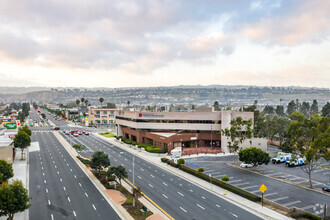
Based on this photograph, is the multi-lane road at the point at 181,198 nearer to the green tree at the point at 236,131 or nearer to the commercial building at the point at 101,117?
the green tree at the point at 236,131

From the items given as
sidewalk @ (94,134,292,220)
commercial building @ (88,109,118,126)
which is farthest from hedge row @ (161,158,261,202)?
commercial building @ (88,109,118,126)

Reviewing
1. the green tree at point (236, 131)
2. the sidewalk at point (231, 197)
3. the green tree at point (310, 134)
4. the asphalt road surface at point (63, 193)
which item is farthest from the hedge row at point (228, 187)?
the asphalt road surface at point (63, 193)

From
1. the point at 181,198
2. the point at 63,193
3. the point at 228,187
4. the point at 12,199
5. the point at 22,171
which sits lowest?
the point at 22,171

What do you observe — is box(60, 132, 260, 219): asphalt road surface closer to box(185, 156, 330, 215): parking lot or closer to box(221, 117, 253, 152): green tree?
box(185, 156, 330, 215): parking lot

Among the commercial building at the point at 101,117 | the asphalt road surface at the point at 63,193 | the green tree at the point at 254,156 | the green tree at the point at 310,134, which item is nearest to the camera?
the asphalt road surface at the point at 63,193

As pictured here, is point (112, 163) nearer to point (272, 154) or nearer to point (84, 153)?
point (84, 153)

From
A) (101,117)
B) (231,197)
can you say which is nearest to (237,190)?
(231,197)

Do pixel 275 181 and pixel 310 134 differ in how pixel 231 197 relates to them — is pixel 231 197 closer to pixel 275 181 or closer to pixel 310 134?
pixel 275 181
